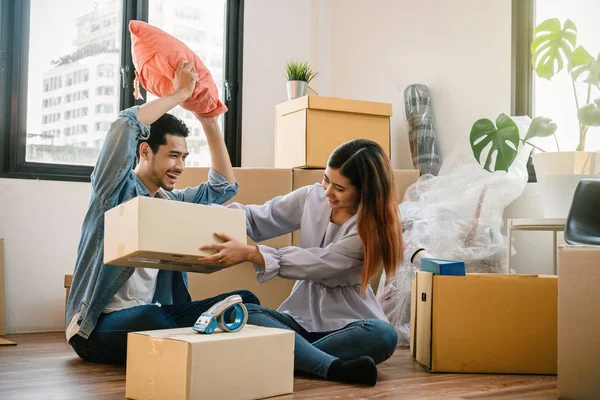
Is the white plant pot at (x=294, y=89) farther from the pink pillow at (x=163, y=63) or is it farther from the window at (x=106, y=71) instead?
the pink pillow at (x=163, y=63)

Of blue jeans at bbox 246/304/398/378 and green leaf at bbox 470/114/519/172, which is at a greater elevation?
green leaf at bbox 470/114/519/172

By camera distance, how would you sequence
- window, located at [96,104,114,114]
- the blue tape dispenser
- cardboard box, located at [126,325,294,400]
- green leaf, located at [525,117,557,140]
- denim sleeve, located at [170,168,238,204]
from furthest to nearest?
window, located at [96,104,114,114], green leaf, located at [525,117,557,140], denim sleeve, located at [170,168,238,204], the blue tape dispenser, cardboard box, located at [126,325,294,400]

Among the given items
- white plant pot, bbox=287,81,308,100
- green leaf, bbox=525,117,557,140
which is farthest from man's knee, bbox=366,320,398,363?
white plant pot, bbox=287,81,308,100

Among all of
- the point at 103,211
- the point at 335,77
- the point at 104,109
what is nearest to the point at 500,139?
the point at 335,77

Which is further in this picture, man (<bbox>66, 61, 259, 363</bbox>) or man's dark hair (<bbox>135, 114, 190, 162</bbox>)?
man's dark hair (<bbox>135, 114, 190, 162</bbox>)

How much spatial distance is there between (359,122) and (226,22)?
1.30 metres

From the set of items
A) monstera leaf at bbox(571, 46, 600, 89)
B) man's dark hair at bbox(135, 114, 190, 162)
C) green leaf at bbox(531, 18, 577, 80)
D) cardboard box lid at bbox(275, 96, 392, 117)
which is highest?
green leaf at bbox(531, 18, 577, 80)

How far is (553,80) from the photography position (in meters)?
3.08

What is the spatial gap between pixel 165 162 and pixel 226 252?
0.47 meters

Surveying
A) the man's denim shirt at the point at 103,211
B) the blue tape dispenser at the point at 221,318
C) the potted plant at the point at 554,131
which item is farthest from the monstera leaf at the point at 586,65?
the blue tape dispenser at the point at 221,318

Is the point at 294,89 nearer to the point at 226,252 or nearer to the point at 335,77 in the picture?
the point at 335,77

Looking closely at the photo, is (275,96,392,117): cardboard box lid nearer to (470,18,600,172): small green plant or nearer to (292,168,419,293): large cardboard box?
(292,168,419,293): large cardboard box

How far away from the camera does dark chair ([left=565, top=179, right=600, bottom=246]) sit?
2.14 metres

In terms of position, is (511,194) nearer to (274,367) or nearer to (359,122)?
(359,122)
